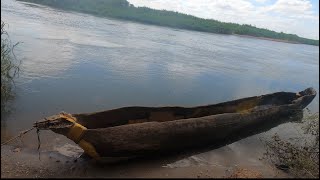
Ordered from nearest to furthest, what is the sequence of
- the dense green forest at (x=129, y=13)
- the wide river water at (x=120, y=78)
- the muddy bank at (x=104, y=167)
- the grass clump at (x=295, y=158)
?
1. the muddy bank at (x=104, y=167)
2. the grass clump at (x=295, y=158)
3. the wide river water at (x=120, y=78)
4. the dense green forest at (x=129, y=13)

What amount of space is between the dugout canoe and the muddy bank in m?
0.21

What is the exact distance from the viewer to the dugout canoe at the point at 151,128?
238 inches

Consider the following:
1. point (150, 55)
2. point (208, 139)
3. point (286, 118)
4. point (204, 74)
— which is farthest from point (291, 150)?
point (150, 55)

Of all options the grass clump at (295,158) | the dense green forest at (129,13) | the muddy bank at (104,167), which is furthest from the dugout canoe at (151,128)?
the dense green forest at (129,13)

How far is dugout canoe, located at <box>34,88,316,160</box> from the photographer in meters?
6.04

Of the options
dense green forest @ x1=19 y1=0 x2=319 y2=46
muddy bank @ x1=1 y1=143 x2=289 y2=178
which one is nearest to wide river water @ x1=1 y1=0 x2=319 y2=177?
muddy bank @ x1=1 y1=143 x2=289 y2=178

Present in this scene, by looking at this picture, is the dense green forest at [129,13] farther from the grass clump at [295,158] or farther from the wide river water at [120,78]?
the grass clump at [295,158]

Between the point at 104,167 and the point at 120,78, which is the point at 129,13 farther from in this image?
the point at 104,167

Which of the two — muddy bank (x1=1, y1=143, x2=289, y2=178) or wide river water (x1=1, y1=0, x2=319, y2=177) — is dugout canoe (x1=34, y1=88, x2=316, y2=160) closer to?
muddy bank (x1=1, y1=143, x2=289, y2=178)

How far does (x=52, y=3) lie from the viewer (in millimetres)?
47000

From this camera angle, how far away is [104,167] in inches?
250

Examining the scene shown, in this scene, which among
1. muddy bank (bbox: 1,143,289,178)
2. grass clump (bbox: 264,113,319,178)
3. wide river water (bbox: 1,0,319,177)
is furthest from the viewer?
wide river water (bbox: 1,0,319,177)

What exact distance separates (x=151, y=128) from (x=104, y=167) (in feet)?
3.36

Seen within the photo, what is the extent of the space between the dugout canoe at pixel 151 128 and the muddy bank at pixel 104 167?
0.70 ft
